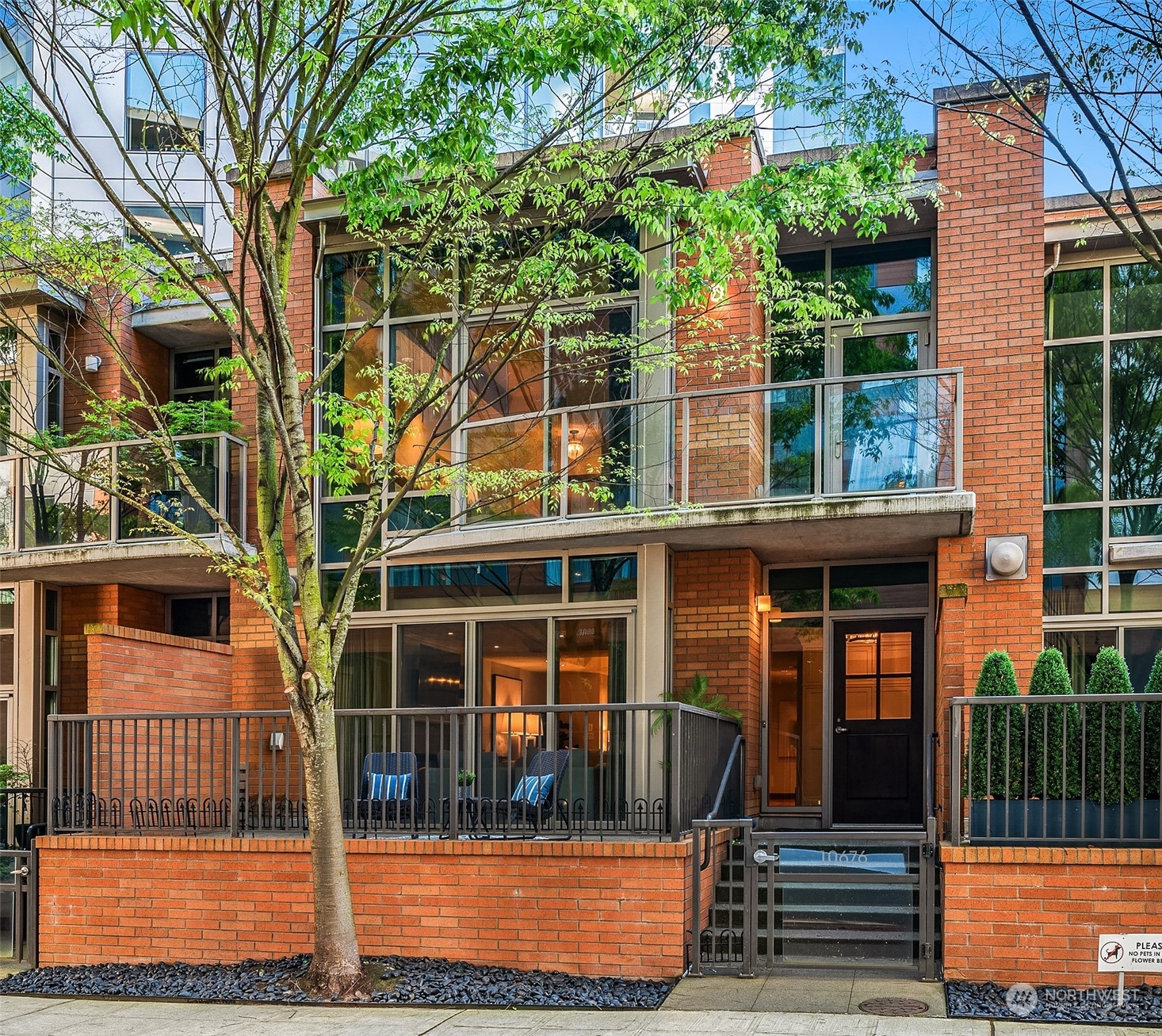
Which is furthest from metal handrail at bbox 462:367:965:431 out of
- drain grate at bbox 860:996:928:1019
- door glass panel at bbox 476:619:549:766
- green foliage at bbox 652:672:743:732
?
drain grate at bbox 860:996:928:1019

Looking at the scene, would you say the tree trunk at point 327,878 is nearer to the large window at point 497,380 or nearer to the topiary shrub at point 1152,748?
the large window at point 497,380

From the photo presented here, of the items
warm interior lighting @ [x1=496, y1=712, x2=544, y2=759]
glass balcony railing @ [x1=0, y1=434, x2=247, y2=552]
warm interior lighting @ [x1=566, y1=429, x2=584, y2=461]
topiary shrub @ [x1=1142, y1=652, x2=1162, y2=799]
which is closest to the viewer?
topiary shrub @ [x1=1142, y1=652, x2=1162, y2=799]

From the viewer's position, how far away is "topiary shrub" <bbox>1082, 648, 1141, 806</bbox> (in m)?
8.60

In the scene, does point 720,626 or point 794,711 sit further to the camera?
point 794,711

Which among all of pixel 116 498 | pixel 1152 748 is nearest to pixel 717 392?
pixel 1152 748

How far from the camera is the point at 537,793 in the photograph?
33.2 ft

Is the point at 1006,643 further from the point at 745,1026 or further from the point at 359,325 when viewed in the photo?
the point at 359,325

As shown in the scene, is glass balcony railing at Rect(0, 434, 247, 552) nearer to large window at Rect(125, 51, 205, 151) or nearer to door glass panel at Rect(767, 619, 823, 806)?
large window at Rect(125, 51, 205, 151)

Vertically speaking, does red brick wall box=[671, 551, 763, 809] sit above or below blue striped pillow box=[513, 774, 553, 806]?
above

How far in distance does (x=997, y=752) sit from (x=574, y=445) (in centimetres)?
473

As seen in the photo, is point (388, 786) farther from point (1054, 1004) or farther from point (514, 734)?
point (1054, 1004)

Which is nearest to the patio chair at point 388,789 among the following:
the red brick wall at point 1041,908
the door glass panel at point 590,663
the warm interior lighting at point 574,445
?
the door glass panel at point 590,663

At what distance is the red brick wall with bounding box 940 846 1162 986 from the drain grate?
1.65 ft

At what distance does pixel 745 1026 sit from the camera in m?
7.80
